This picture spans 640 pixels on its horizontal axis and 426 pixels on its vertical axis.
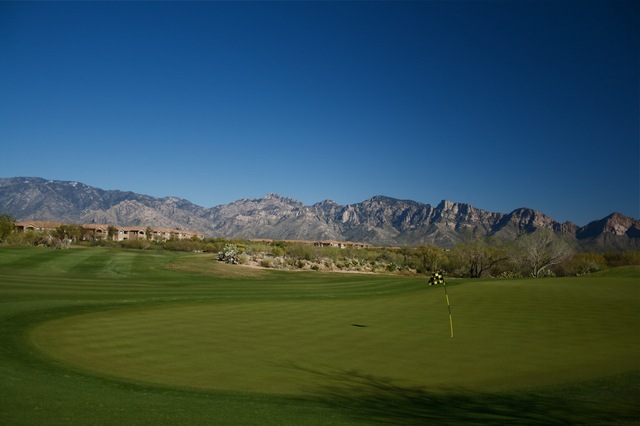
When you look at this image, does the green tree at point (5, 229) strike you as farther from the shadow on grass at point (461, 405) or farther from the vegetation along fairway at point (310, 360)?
the shadow on grass at point (461, 405)

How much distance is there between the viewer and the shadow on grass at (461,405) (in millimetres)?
7475

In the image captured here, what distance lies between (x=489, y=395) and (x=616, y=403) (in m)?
2.37

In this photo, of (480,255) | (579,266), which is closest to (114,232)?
(480,255)

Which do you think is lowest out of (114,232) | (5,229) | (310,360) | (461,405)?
(310,360)

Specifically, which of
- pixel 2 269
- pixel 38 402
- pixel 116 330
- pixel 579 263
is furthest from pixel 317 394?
pixel 579 263

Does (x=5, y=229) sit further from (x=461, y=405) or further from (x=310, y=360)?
(x=461, y=405)

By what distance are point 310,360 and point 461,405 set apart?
4.63 metres

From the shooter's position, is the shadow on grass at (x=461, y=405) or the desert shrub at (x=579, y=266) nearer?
the shadow on grass at (x=461, y=405)

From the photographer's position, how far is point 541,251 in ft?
194

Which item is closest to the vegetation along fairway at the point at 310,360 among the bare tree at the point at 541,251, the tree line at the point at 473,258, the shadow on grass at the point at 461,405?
the shadow on grass at the point at 461,405

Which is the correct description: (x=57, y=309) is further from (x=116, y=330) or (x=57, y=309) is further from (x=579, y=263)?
(x=579, y=263)

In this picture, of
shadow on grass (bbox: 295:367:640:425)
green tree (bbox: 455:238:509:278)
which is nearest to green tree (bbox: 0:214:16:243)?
green tree (bbox: 455:238:509:278)

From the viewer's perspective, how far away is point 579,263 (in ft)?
204

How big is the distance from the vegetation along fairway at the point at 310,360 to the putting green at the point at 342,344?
7cm
